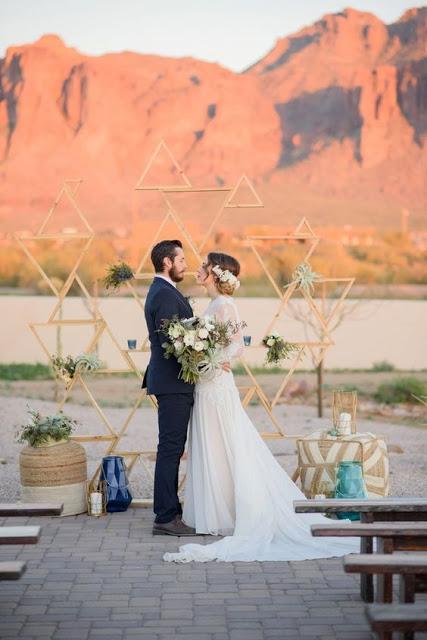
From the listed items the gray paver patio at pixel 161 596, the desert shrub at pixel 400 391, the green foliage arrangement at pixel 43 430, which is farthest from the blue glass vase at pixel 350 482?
the desert shrub at pixel 400 391

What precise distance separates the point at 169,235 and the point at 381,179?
20.5 feet

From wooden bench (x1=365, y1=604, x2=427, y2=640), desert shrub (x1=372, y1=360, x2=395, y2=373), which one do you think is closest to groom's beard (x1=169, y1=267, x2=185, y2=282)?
wooden bench (x1=365, y1=604, x2=427, y2=640)

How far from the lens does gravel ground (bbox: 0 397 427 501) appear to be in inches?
341

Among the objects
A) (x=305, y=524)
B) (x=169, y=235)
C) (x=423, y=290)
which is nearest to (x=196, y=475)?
(x=305, y=524)

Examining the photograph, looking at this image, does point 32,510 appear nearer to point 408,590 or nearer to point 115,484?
point 408,590

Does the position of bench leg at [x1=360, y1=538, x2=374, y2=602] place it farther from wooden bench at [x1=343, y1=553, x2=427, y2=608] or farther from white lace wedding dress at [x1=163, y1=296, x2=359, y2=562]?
white lace wedding dress at [x1=163, y1=296, x2=359, y2=562]

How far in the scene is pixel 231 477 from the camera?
648 cm

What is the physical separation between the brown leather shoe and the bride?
0.23 feet

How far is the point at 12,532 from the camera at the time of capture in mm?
4395

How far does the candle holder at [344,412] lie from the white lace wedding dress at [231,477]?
888mm

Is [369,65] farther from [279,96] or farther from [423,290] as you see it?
[423,290]

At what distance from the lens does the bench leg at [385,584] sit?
449 cm

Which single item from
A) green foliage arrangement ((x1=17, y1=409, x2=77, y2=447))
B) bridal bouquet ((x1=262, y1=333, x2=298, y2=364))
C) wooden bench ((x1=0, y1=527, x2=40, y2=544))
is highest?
bridal bouquet ((x1=262, y1=333, x2=298, y2=364))

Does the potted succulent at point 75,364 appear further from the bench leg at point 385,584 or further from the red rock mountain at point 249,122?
the red rock mountain at point 249,122
